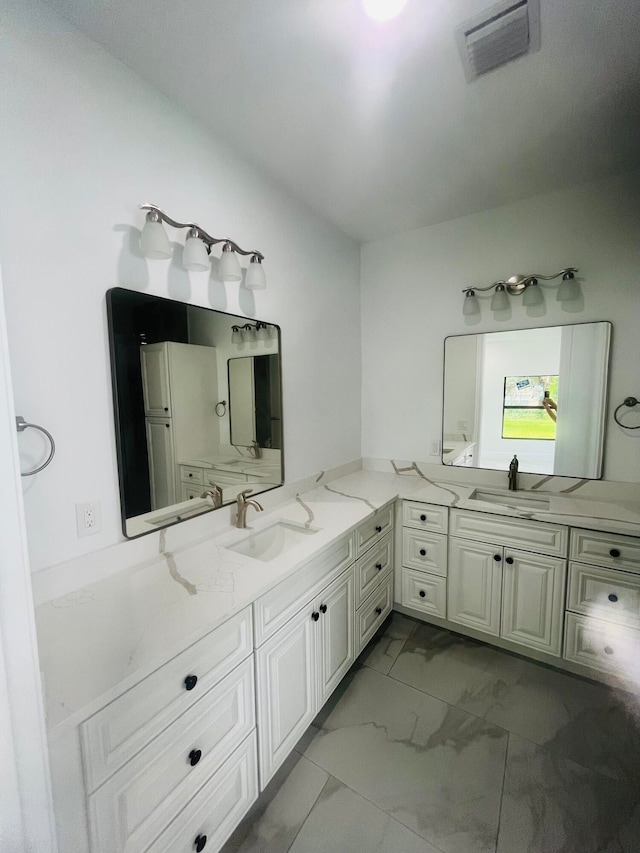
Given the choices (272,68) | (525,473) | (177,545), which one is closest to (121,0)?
(272,68)

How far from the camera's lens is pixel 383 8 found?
3.50ft

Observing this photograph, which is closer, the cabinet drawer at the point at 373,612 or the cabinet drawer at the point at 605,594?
the cabinet drawer at the point at 605,594

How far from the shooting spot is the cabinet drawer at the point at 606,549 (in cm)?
161

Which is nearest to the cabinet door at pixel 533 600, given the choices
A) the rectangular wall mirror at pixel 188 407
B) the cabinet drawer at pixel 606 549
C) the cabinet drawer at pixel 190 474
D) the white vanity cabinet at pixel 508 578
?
the white vanity cabinet at pixel 508 578

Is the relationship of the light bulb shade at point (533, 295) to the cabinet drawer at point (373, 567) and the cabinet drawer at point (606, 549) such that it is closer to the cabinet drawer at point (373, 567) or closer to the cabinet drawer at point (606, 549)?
the cabinet drawer at point (606, 549)

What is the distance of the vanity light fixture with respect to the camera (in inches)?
49.1

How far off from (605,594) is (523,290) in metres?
1.74

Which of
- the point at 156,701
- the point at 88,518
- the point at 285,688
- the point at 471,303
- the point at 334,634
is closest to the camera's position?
the point at 156,701

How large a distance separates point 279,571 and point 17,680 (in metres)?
0.81

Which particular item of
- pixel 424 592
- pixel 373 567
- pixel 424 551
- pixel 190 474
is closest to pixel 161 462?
pixel 190 474

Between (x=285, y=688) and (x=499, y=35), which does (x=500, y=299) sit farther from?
(x=285, y=688)

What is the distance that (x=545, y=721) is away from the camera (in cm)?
159

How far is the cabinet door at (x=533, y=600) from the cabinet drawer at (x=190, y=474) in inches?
65.9

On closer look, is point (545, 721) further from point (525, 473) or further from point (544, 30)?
point (544, 30)
